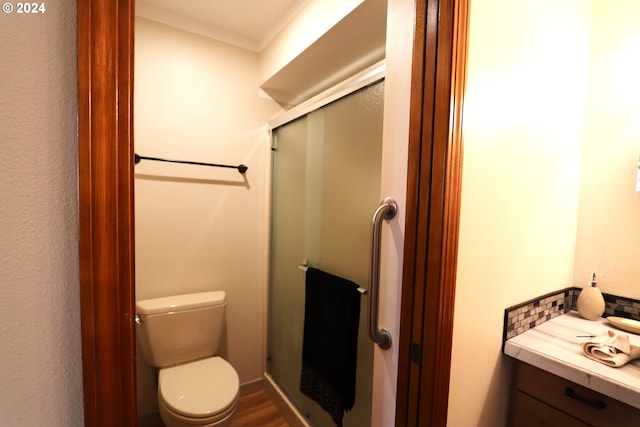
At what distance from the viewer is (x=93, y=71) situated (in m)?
0.38

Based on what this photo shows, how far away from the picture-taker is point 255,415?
6.04ft

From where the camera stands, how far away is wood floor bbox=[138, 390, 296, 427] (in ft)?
5.68

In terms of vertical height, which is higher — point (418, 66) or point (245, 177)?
point (418, 66)

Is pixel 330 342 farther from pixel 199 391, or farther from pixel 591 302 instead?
pixel 591 302

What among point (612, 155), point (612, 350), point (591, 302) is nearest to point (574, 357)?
point (612, 350)

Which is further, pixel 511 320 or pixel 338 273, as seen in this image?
pixel 338 273

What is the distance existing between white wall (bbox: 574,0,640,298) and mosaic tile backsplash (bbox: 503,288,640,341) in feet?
0.14

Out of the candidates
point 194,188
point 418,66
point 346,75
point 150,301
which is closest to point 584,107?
point 418,66

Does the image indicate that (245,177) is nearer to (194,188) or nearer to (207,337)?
(194,188)

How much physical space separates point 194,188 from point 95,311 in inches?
60.8

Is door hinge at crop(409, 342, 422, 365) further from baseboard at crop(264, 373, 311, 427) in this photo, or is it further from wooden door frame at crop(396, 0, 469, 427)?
baseboard at crop(264, 373, 311, 427)

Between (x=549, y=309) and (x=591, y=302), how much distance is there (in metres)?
0.17

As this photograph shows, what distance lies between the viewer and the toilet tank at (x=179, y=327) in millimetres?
1563

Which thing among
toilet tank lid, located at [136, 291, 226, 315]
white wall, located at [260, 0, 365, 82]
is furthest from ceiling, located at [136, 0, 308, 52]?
toilet tank lid, located at [136, 291, 226, 315]
